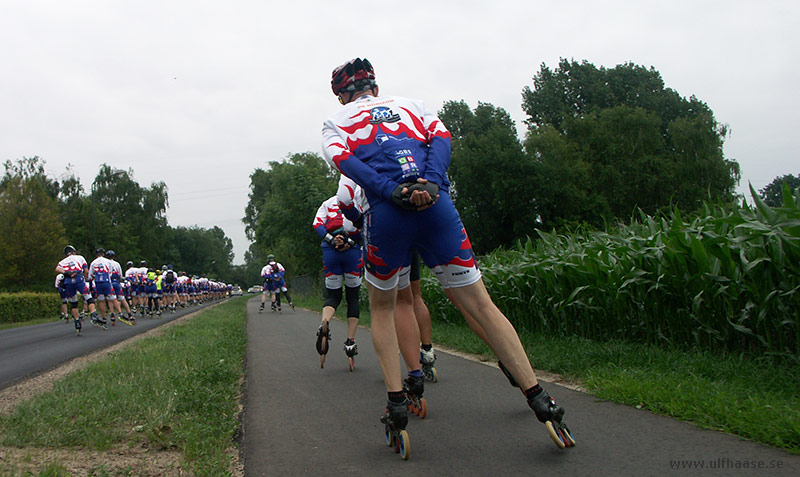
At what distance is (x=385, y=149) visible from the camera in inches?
126

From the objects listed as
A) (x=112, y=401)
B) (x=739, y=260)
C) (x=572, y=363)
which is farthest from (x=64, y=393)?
(x=739, y=260)

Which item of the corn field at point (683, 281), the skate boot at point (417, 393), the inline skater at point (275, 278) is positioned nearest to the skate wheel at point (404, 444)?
the skate boot at point (417, 393)

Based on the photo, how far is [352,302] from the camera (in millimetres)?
6672

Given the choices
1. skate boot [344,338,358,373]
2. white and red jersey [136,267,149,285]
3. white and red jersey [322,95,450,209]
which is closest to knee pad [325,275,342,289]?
skate boot [344,338,358,373]

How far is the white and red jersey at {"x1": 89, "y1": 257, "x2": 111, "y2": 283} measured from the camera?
14828mm

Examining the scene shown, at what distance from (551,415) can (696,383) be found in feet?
5.49

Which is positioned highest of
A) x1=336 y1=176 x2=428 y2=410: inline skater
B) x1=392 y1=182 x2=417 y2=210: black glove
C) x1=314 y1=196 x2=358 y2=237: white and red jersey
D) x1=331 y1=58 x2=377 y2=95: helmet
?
x1=331 y1=58 x2=377 y2=95: helmet

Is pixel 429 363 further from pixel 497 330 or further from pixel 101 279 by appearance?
pixel 101 279

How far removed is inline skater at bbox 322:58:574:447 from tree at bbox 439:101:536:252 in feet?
164

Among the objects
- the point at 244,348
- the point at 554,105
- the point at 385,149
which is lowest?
the point at 244,348

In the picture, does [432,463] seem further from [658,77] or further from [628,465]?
[658,77]

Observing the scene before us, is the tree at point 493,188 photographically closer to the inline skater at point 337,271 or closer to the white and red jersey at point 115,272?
the white and red jersey at point 115,272

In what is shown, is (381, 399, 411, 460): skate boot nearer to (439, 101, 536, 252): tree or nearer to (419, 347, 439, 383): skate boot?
(419, 347, 439, 383): skate boot

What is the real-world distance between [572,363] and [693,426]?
1.97 metres
